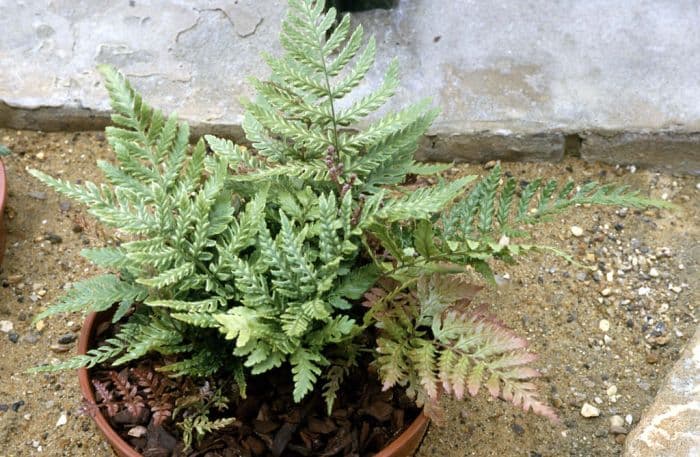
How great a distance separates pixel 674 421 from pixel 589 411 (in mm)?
545

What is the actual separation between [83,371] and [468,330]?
100 centimetres

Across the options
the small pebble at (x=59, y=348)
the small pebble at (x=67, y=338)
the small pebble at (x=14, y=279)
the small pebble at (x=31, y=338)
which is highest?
the small pebble at (x=14, y=279)

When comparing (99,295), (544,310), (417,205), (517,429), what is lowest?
(517,429)

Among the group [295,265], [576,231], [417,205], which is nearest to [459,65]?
[576,231]

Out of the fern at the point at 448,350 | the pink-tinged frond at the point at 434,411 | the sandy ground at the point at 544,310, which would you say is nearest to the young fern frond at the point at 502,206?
the fern at the point at 448,350

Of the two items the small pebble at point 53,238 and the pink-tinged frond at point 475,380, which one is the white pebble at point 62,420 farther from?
the pink-tinged frond at point 475,380

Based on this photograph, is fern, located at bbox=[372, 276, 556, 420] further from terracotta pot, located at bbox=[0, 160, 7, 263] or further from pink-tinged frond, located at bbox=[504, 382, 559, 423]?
terracotta pot, located at bbox=[0, 160, 7, 263]

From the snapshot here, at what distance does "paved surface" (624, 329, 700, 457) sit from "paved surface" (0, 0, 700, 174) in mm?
1259

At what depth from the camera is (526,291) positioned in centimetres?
300

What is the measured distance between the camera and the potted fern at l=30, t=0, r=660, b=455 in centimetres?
185

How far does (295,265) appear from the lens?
189 centimetres

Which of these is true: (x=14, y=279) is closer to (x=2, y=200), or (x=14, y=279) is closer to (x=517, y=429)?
(x=2, y=200)

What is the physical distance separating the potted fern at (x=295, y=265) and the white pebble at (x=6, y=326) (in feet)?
2.75

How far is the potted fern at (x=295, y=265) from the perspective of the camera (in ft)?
6.08
